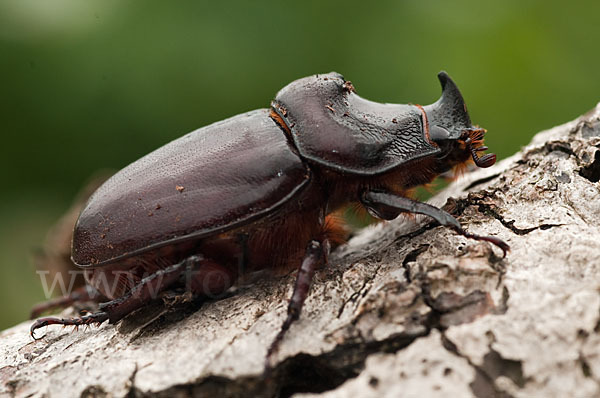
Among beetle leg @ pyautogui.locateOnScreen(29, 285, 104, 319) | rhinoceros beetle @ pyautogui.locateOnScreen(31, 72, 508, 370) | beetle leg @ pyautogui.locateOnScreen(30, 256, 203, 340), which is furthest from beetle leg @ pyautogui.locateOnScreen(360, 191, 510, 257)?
beetle leg @ pyautogui.locateOnScreen(29, 285, 104, 319)

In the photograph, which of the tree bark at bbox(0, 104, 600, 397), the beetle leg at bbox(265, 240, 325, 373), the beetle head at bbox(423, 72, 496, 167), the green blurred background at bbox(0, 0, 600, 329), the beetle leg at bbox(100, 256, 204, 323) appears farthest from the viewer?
the green blurred background at bbox(0, 0, 600, 329)

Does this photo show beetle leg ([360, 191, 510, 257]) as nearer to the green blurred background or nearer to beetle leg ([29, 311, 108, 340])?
beetle leg ([29, 311, 108, 340])

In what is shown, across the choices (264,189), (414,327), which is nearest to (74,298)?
(264,189)

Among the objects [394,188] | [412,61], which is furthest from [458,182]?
[412,61]

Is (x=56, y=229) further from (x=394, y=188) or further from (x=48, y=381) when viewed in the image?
(x=394, y=188)

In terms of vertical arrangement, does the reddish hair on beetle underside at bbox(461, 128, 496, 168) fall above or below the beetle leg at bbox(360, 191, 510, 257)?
above

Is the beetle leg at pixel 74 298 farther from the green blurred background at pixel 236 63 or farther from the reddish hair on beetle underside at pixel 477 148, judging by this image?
the reddish hair on beetle underside at pixel 477 148

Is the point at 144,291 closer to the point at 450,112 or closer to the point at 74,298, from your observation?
the point at 74,298
